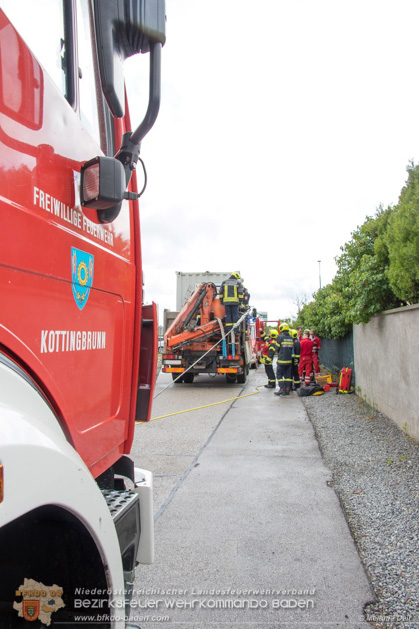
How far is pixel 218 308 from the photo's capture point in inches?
517

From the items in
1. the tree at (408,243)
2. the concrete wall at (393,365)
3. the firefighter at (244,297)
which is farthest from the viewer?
the firefighter at (244,297)

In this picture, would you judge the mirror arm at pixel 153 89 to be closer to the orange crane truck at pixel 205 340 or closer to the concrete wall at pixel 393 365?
the concrete wall at pixel 393 365

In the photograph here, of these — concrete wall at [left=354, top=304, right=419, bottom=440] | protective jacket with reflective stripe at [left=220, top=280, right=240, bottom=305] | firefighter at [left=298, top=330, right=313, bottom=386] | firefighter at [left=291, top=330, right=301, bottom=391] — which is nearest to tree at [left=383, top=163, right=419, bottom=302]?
concrete wall at [left=354, top=304, right=419, bottom=440]

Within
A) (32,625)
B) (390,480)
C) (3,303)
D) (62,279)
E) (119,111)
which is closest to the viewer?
(3,303)

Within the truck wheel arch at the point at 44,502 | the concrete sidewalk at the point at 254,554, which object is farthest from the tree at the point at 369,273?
the truck wheel arch at the point at 44,502

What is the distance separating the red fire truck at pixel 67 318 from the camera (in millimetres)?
1211

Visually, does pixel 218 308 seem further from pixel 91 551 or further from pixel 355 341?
pixel 91 551

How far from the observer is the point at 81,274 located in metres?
1.73

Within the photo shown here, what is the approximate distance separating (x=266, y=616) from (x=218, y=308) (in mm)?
10679

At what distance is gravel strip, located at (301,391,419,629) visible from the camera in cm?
268

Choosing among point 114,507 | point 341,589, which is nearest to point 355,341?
point 341,589

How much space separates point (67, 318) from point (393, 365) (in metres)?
6.47

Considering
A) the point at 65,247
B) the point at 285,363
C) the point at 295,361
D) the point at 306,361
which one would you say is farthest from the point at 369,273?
the point at 65,247

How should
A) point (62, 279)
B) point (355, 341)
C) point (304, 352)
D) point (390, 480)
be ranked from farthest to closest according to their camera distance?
point (304, 352) < point (355, 341) < point (390, 480) < point (62, 279)
